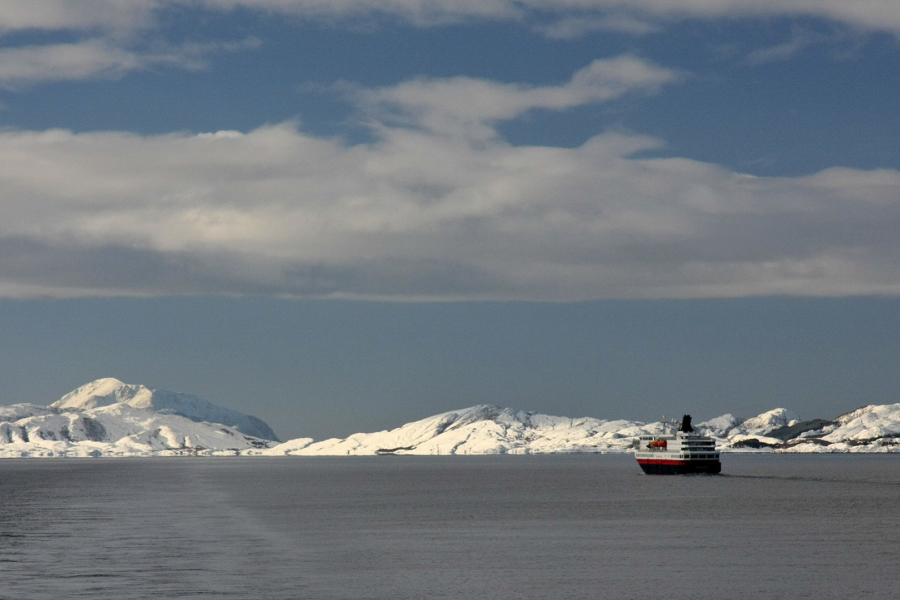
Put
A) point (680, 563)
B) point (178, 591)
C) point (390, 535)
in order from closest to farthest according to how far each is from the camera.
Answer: point (178, 591) < point (680, 563) < point (390, 535)

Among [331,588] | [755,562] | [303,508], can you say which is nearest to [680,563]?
[755,562]

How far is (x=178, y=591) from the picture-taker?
5806 centimetres

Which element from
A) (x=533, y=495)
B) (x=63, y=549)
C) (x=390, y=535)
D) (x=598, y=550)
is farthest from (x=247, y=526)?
(x=533, y=495)

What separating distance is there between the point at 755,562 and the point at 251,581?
3349cm

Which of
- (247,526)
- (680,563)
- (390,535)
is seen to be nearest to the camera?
(680,563)

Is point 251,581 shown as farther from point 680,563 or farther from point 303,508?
point 303,508

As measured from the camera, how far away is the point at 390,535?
3669 inches

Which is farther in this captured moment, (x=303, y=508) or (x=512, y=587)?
(x=303, y=508)

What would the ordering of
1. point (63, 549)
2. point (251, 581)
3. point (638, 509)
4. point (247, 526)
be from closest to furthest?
point (251, 581), point (63, 549), point (247, 526), point (638, 509)

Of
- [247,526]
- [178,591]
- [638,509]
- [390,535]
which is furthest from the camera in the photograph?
[638,509]

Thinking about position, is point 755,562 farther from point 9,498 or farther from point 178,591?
point 9,498

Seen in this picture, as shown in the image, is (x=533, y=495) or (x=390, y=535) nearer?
(x=390, y=535)

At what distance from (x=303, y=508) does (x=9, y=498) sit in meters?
58.7

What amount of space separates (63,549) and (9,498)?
9524 centimetres
